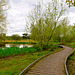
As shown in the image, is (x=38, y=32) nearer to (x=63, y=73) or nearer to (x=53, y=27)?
(x=53, y=27)

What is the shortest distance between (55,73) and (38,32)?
13.4 meters

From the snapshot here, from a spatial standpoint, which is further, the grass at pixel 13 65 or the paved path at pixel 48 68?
the grass at pixel 13 65

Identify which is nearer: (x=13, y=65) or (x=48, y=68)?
(x=48, y=68)

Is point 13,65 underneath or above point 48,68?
underneath

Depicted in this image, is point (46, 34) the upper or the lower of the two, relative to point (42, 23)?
lower

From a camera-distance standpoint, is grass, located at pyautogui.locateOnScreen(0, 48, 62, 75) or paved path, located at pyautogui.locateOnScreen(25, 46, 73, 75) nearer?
paved path, located at pyautogui.locateOnScreen(25, 46, 73, 75)

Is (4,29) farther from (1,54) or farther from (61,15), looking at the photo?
(61,15)

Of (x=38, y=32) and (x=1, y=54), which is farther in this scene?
(x=38, y=32)

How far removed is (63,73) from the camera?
7.54 meters

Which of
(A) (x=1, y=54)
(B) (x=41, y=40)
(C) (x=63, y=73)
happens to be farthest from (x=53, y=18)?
(C) (x=63, y=73)

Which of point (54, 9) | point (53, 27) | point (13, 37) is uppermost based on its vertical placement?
point (54, 9)

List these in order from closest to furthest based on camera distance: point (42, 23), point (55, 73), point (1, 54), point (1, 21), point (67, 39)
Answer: point (55, 73) < point (1, 54) < point (1, 21) < point (42, 23) < point (67, 39)

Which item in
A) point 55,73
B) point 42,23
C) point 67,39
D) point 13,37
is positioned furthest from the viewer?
point 13,37

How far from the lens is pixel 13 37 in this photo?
69000mm
